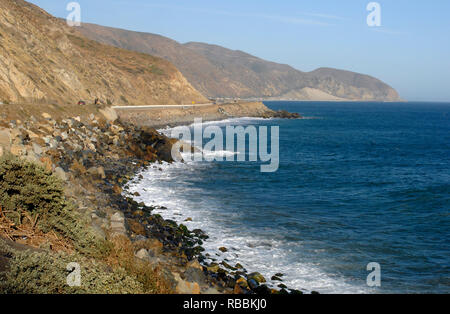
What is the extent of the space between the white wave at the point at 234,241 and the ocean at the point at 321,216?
0.12 feet

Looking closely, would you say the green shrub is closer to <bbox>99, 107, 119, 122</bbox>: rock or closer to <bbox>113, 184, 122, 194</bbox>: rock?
<bbox>113, 184, 122, 194</bbox>: rock

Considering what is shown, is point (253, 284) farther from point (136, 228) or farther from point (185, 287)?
point (136, 228)

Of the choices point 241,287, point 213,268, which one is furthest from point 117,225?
point 241,287

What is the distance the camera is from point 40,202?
35.8 ft

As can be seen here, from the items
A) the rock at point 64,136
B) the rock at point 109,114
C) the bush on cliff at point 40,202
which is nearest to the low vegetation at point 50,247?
the bush on cliff at point 40,202

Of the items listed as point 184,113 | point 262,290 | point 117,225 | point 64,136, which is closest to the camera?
point 262,290

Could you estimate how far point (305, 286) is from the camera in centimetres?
1251

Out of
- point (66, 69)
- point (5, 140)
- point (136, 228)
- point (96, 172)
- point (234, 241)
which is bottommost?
point (234, 241)

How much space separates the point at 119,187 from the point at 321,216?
1105 centimetres

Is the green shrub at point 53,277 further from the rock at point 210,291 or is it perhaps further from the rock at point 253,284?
the rock at point 253,284

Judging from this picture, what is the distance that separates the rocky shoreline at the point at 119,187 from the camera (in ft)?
37.3

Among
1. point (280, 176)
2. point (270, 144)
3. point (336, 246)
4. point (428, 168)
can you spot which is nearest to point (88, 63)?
point (270, 144)

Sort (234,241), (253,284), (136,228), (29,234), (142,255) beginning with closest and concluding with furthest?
1. (29,234)
2. (142,255)
3. (253,284)
4. (136,228)
5. (234,241)

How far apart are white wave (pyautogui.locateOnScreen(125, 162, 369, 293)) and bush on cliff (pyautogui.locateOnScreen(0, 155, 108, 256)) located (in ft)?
17.6
